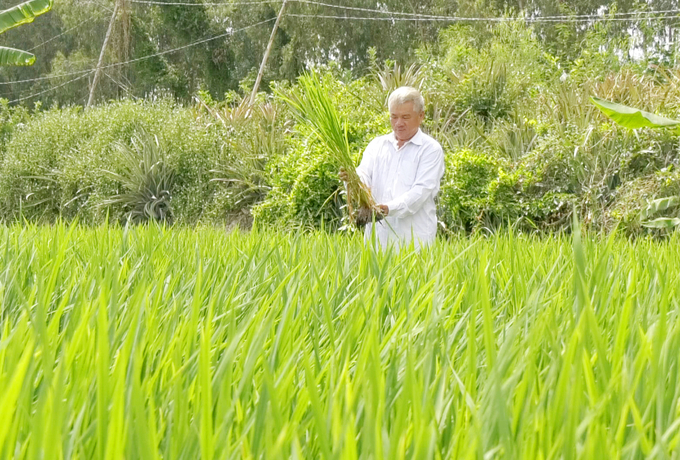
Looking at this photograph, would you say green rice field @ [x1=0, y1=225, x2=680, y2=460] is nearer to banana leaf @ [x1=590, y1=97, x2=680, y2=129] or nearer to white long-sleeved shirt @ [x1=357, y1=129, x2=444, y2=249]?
banana leaf @ [x1=590, y1=97, x2=680, y2=129]

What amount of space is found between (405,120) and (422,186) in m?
0.41

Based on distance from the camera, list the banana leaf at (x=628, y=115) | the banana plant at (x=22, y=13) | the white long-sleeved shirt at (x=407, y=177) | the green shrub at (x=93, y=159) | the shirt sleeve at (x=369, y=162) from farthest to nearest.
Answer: the banana plant at (x=22, y=13) → the green shrub at (x=93, y=159) → the shirt sleeve at (x=369, y=162) → the white long-sleeved shirt at (x=407, y=177) → the banana leaf at (x=628, y=115)

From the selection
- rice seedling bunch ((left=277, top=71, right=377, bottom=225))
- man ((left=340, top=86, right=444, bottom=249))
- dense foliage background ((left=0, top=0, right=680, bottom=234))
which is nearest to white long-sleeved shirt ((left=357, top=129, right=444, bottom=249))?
man ((left=340, top=86, right=444, bottom=249))

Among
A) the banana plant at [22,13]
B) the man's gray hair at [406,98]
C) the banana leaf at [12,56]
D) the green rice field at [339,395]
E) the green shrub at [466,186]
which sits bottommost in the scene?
the green shrub at [466,186]

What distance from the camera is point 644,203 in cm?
538

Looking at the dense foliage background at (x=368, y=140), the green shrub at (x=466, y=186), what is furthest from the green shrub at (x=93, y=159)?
the green shrub at (x=466, y=186)

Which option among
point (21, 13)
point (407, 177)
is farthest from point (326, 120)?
point (21, 13)

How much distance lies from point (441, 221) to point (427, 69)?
3.85m

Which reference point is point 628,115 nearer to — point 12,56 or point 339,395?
point 339,395

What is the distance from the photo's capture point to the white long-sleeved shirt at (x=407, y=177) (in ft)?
13.1

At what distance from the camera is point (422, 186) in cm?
398

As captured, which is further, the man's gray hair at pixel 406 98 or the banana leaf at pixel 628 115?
the man's gray hair at pixel 406 98

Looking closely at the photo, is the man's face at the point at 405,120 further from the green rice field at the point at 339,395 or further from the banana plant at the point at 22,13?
the banana plant at the point at 22,13

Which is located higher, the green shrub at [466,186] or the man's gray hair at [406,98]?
the man's gray hair at [406,98]
